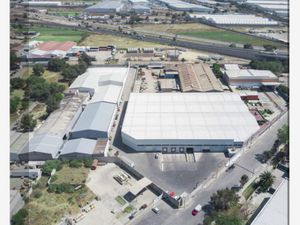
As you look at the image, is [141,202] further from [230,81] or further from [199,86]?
[230,81]

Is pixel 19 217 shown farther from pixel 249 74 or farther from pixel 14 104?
pixel 249 74

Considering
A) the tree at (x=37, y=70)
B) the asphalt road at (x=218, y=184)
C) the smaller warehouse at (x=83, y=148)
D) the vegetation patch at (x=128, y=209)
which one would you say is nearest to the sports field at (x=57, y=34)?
the tree at (x=37, y=70)

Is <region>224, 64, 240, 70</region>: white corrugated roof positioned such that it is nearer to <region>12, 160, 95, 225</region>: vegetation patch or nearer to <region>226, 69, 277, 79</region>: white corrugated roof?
<region>226, 69, 277, 79</region>: white corrugated roof

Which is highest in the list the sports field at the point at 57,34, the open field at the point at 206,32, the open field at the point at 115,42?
the open field at the point at 206,32

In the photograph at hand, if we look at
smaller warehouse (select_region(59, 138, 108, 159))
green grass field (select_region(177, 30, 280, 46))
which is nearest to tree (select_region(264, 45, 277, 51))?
green grass field (select_region(177, 30, 280, 46))

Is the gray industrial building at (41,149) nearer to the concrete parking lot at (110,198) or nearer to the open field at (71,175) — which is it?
the open field at (71,175)
